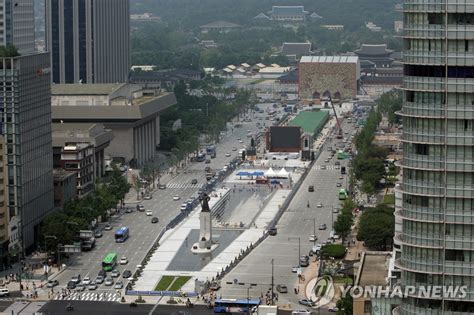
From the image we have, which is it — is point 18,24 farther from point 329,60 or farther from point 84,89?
point 329,60


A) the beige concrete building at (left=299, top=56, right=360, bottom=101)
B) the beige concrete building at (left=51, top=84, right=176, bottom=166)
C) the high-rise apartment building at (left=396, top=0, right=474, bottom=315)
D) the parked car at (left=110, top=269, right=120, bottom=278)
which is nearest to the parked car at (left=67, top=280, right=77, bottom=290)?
the parked car at (left=110, top=269, right=120, bottom=278)

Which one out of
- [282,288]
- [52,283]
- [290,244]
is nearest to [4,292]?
[52,283]

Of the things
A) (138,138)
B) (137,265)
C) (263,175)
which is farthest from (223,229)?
(138,138)

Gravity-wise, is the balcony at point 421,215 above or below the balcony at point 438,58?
below

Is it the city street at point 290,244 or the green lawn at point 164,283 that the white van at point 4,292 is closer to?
the green lawn at point 164,283

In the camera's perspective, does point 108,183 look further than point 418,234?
Yes

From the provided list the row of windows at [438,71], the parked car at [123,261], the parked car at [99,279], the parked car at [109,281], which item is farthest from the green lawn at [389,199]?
the row of windows at [438,71]

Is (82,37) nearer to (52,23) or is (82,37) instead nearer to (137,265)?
(52,23)
